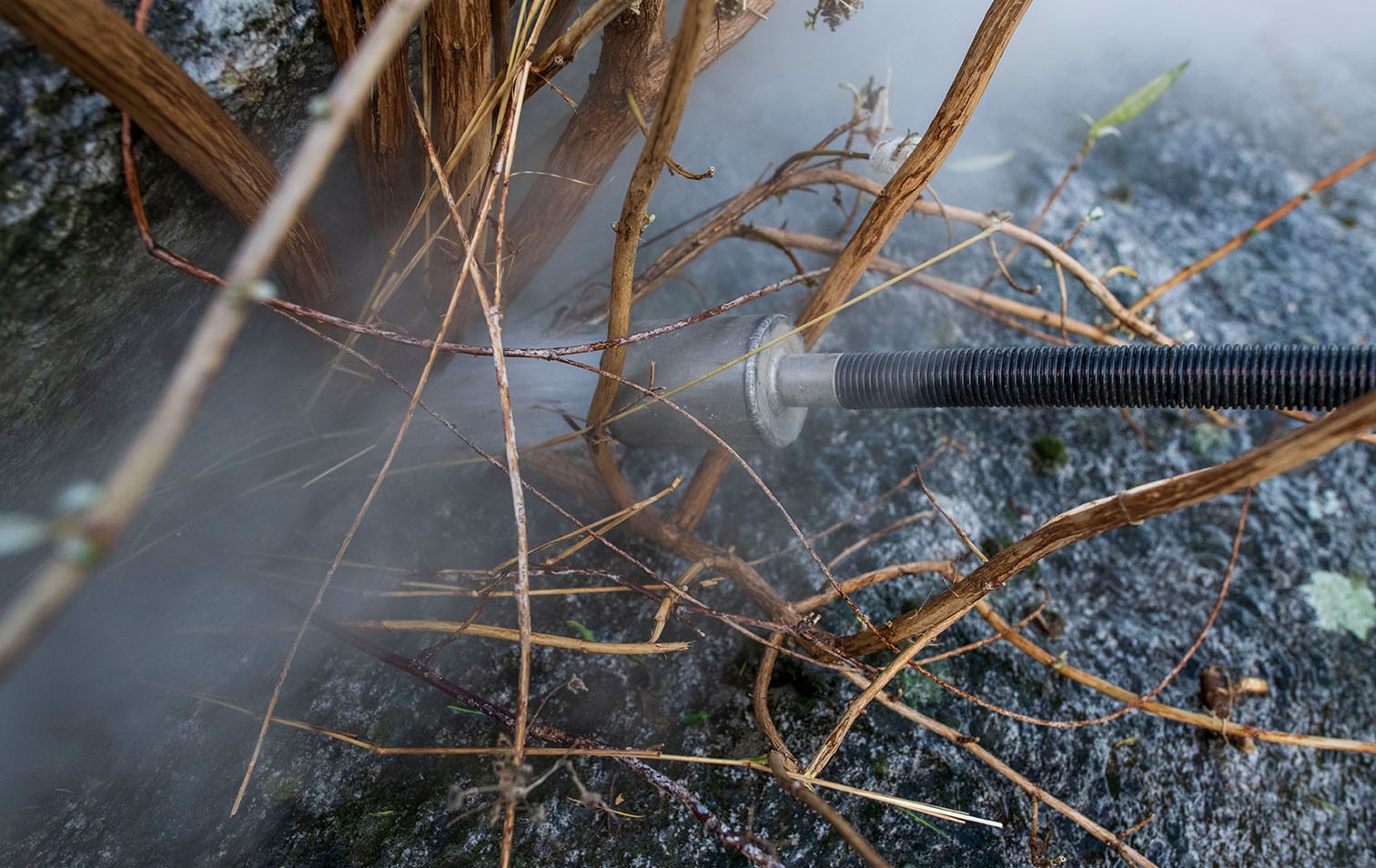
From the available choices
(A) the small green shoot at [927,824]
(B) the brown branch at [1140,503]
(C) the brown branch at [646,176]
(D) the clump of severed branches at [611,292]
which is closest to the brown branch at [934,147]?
(D) the clump of severed branches at [611,292]

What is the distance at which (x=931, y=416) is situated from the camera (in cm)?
169

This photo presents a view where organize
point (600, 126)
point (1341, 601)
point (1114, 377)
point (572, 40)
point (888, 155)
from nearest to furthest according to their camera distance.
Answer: point (572, 40) < point (1114, 377) < point (600, 126) < point (888, 155) < point (1341, 601)

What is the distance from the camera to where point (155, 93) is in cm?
85

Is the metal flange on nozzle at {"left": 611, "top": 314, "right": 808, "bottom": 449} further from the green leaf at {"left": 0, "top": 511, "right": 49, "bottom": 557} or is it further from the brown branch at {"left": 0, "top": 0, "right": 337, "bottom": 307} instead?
the green leaf at {"left": 0, "top": 511, "right": 49, "bottom": 557}

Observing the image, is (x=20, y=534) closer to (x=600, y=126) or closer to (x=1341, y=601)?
(x=600, y=126)

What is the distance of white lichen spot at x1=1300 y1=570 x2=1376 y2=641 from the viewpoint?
158cm

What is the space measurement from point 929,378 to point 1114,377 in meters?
0.25

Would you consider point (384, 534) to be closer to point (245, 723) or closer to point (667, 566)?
point (245, 723)

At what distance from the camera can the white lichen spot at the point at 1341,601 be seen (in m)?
1.58

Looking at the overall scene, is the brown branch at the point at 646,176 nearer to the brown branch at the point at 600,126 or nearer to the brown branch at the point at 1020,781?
the brown branch at the point at 600,126

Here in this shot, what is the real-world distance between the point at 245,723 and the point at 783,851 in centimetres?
81

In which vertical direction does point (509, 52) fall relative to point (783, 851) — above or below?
above

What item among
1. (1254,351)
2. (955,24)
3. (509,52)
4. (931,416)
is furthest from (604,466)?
(955,24)

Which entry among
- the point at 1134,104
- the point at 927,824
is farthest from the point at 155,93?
the point at 1134,104
